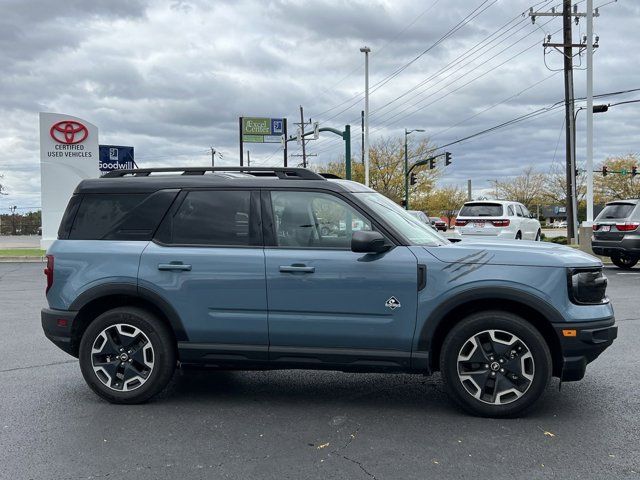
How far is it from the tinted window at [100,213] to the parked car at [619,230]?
43.0ft

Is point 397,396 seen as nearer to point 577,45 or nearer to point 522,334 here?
point 522,334

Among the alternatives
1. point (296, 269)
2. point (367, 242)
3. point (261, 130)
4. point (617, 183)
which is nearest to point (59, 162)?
point (296, 269)

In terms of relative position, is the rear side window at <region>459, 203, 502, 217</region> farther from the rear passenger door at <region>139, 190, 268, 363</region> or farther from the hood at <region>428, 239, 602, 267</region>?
the rear passenger door at <region>139, 190, 268, 363</region>

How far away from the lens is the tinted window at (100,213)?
15.9ft

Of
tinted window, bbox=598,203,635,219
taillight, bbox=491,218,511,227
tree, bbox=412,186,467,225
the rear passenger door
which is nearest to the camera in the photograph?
the rear passenger door

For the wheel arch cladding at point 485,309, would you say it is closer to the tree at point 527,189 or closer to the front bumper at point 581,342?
the front bumper at point 581,342

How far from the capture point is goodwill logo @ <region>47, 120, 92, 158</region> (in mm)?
25719

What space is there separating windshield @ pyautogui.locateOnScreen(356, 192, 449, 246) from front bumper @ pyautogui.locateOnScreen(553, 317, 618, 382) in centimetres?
114

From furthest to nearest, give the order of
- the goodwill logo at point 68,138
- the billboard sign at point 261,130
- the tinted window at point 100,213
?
the billboard sign at point 261,130 → the goodwill logo at point 68,138 → the tinted window at point 100,213

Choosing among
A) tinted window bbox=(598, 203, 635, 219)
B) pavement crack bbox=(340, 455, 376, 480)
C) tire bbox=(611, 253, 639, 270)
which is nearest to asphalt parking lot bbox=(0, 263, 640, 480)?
pavement crack bbox=(340, 455, 376, 480)

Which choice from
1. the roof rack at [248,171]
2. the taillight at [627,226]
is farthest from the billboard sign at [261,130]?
the roof rack at [248,171]

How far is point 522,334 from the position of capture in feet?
13.8

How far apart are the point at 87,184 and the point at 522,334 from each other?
3627 millimetres

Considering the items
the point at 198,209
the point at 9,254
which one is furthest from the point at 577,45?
the point at 198,209
